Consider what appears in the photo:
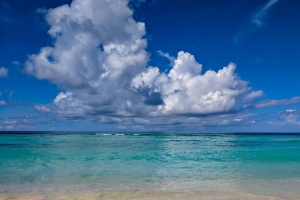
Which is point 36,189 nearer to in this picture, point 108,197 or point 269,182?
point 108,197

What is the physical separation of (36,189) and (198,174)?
30.1 ft

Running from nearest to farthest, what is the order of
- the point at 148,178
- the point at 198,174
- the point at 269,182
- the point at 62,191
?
the point at 62,191, the point at 269,182, the point at 148,178, the point at 198,174

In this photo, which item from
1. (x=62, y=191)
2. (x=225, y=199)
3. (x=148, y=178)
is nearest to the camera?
(x=225, y=199)

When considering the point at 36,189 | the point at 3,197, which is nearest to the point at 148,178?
the point at 36,189

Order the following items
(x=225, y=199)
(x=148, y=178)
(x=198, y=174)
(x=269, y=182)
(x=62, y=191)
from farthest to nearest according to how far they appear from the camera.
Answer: (x=198, y=174), (x=148, y=178), (x=269, y=182), (x=62, y=191), (x=225, y=199)

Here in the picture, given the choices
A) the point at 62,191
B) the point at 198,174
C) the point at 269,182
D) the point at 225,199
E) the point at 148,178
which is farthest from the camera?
the point at 198,174

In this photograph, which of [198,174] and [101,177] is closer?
[101,177]

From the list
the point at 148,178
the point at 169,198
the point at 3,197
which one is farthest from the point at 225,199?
the point at 3,197

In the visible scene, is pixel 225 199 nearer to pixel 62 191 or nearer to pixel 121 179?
pixel 121 179

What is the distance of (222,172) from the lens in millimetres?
16172

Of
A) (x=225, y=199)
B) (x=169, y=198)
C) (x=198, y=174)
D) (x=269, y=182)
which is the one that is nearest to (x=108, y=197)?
(x=169, y=198)

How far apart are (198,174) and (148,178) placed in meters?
3.36

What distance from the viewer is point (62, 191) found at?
1118cm

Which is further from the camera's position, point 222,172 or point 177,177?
point 222,172
